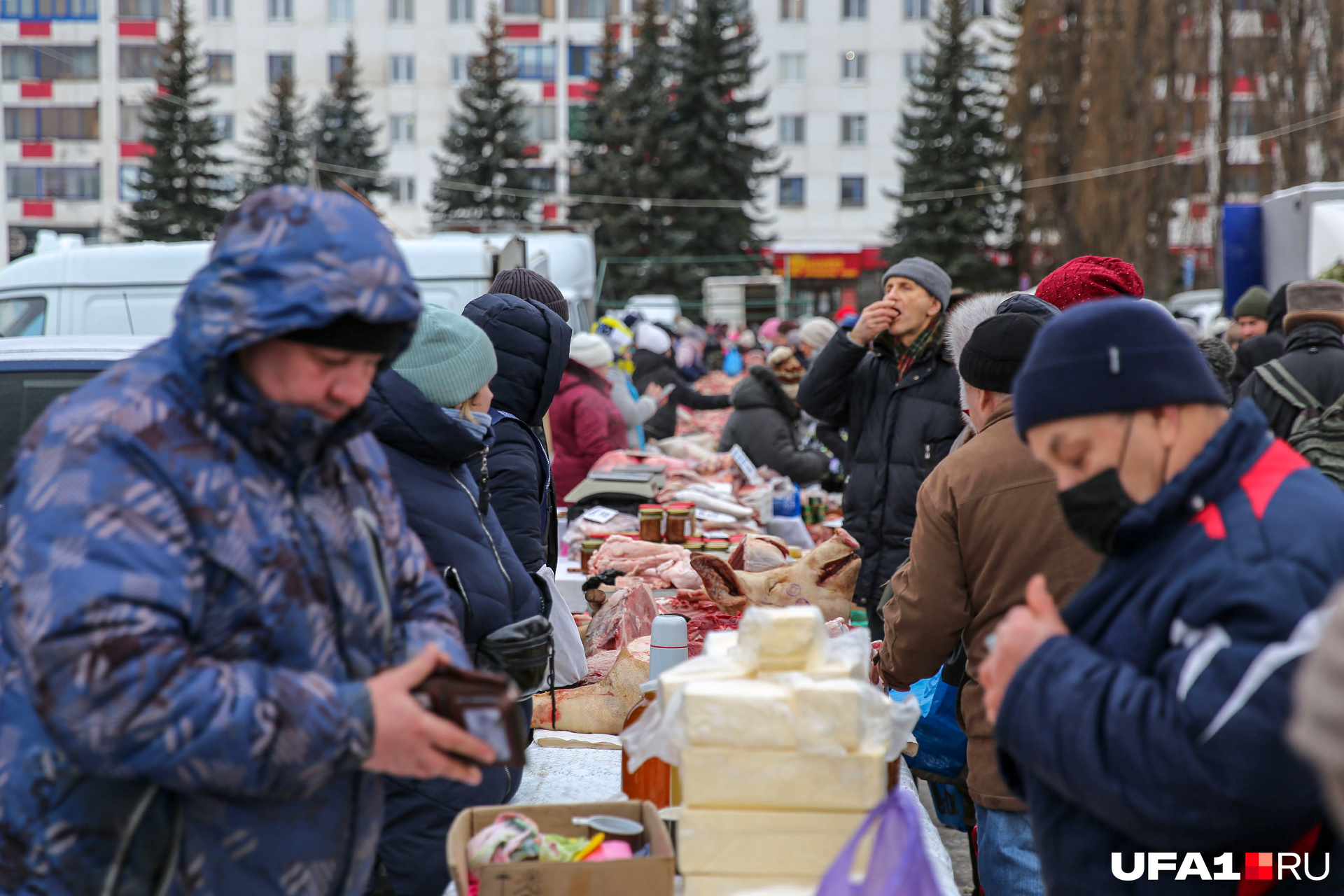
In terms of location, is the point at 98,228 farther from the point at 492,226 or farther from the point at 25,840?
the point at 25,840

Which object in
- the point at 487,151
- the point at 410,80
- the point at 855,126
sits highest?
the point at 410,80

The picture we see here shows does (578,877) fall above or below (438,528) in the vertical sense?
below

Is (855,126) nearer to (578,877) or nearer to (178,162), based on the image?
(178,162)

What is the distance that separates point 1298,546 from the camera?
1539mm

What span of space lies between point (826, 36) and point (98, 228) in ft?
97.6

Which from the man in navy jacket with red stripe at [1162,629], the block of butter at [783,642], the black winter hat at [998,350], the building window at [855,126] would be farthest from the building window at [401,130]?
the man in navy jacket with red stripe at [1162,629]

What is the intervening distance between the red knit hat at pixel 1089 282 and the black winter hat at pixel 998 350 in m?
1.07

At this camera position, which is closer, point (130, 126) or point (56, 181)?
point (56, 181)

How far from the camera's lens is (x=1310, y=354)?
611 centimetres

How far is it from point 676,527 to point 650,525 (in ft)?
0.43

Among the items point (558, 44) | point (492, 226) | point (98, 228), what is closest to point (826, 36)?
point (558, 44)

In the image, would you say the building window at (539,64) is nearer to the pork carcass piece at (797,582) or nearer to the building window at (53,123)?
the building window at (53,123)

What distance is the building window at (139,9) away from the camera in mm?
46281

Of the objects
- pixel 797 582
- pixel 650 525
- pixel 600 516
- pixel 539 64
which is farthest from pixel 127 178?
pixel 797 582
